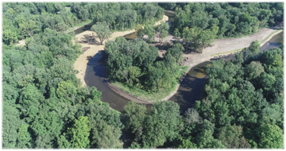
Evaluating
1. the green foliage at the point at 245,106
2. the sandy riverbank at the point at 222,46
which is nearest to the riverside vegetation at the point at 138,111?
the green foliage at the point at 245,106

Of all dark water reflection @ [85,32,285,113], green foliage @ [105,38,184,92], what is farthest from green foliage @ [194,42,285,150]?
green foliage @ [105,38,184,92]

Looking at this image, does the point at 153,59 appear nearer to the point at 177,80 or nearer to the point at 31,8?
the point at 177,80

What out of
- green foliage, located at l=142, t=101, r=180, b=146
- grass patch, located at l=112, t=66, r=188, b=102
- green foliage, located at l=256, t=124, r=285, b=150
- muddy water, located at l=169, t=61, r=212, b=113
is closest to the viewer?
green foliage, located at l=256, t=124, r=285, b=150

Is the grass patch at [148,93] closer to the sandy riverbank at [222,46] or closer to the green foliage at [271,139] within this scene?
the sandy riverbank at [222,46]

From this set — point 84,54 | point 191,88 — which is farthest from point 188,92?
point 84,54

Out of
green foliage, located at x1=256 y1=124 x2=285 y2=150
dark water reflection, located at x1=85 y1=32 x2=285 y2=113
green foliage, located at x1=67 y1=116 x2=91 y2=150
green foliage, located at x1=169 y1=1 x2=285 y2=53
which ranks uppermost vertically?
green foliage, located at x1=169 y1=1 x2=285 y2=53

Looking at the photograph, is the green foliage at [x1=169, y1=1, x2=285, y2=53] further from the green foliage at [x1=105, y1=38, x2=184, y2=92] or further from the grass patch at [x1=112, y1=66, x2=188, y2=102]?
the grass patch at [x1=112, y1=66, x2=188, y2=102]
